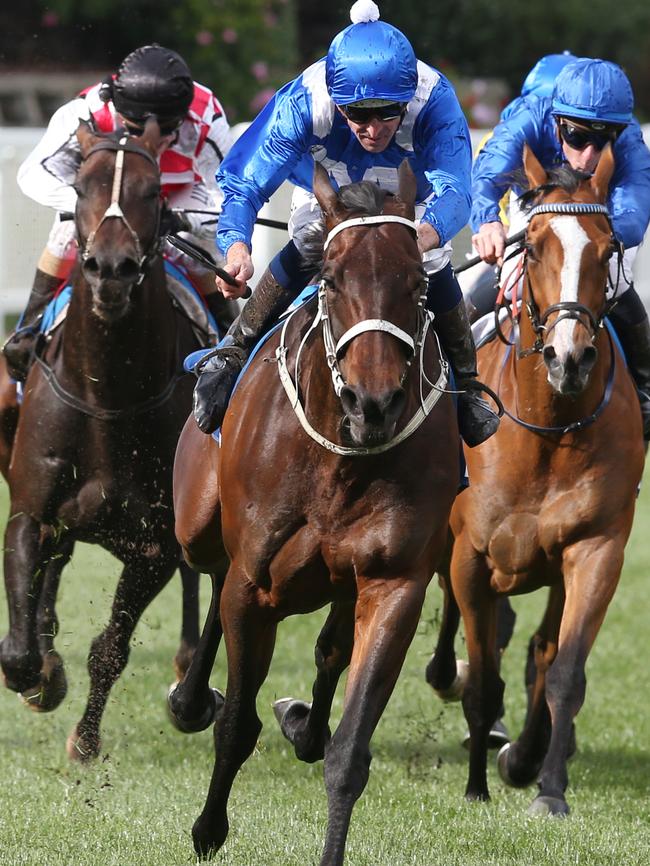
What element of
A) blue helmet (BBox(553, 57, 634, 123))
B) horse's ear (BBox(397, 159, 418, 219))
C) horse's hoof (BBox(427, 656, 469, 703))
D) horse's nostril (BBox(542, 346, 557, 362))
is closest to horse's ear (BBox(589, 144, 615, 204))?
blue helmet (BBox(553, 57, 634, 123))

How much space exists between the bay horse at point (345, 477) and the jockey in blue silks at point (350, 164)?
18 cm

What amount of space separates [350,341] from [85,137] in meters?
2.38

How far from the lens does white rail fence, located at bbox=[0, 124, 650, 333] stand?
723 inches

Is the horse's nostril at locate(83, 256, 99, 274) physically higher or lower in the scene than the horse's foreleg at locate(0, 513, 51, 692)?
higher

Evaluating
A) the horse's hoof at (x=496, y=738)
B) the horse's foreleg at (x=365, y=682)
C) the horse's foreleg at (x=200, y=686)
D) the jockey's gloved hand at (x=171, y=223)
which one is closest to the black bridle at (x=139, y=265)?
the jockey's gloved hand at (x=171, y=223)

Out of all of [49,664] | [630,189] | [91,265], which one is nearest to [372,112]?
[91,265]

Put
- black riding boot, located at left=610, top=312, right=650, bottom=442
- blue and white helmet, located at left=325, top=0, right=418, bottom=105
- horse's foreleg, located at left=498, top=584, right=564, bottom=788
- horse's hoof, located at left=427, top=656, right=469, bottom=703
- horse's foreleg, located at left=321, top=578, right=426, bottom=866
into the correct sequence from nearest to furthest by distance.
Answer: horse's foreleg, located at left=321, top=578, right=426, bottom=866 < blue and white helmet, located at left=325, top=0, right=418, bottom=105 < horse's foreleg, located at left=498, top=584, right=564, bottom=788 < black riding boot, located at left=610, top=312, right=650, bottom=442 < horse's hoof, located at left=427, top=656, right=469, bottom=703

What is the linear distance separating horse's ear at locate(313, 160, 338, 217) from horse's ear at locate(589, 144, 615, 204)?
1672 mm

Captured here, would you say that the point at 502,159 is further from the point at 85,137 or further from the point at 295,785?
the point at 295,785

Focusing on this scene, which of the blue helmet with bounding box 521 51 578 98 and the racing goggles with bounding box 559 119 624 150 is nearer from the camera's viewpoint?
the racing goggles with bounding box 559 119 624 150

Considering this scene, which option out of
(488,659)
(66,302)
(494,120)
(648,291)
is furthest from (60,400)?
(494,120)

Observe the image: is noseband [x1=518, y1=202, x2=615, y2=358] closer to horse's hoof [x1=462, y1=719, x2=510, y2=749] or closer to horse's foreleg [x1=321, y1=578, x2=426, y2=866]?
horse's foreleg [x1=321, y1=578, x2=426, y2=866]

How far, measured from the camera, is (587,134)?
691 centimetres

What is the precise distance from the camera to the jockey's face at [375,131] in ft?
17.7
